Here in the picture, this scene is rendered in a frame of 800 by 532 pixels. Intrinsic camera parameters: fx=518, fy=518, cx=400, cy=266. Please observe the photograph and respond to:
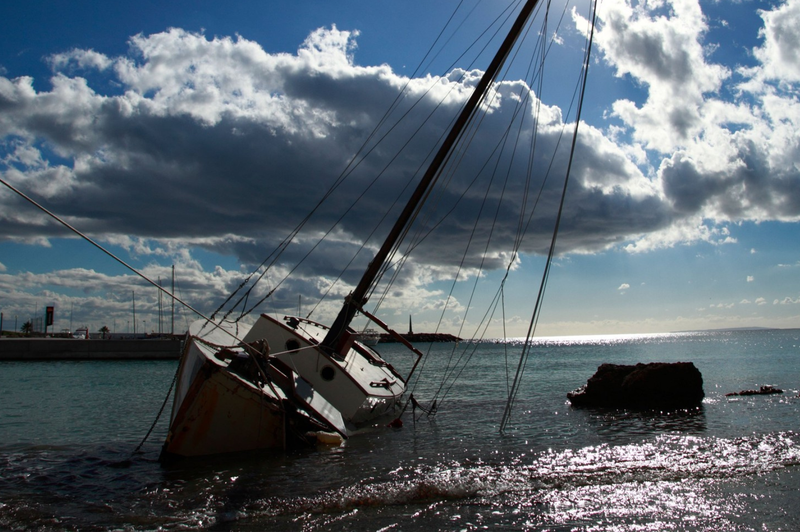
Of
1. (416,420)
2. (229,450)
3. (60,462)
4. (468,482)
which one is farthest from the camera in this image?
(416,420)

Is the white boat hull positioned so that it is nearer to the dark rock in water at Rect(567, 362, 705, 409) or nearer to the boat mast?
the boat mast

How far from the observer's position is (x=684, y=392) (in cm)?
2250

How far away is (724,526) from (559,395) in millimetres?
20985

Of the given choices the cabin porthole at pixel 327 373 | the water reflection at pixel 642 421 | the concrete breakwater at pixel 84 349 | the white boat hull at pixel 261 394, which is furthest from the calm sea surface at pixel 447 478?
the concrete breakwater at pixel 84 349

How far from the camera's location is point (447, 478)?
437 inches

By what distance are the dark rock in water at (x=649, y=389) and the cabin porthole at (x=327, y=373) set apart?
12.3 metres

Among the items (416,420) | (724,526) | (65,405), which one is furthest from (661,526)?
(65,405)

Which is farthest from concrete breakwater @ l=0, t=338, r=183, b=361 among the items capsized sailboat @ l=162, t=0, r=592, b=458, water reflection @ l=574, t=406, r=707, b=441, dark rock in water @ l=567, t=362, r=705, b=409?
water reflection @ l=574, t=406, r=707, b=441

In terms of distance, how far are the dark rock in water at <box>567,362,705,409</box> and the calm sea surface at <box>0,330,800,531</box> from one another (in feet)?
7.17

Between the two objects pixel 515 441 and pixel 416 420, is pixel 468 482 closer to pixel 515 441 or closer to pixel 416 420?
pixel 515 441

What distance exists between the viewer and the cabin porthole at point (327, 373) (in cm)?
1719

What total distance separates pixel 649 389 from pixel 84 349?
7640 centimetres

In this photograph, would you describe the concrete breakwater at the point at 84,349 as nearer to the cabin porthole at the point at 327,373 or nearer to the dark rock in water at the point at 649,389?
the cabin porthole at the point at 327,373

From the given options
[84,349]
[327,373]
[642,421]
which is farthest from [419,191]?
[84,349]
